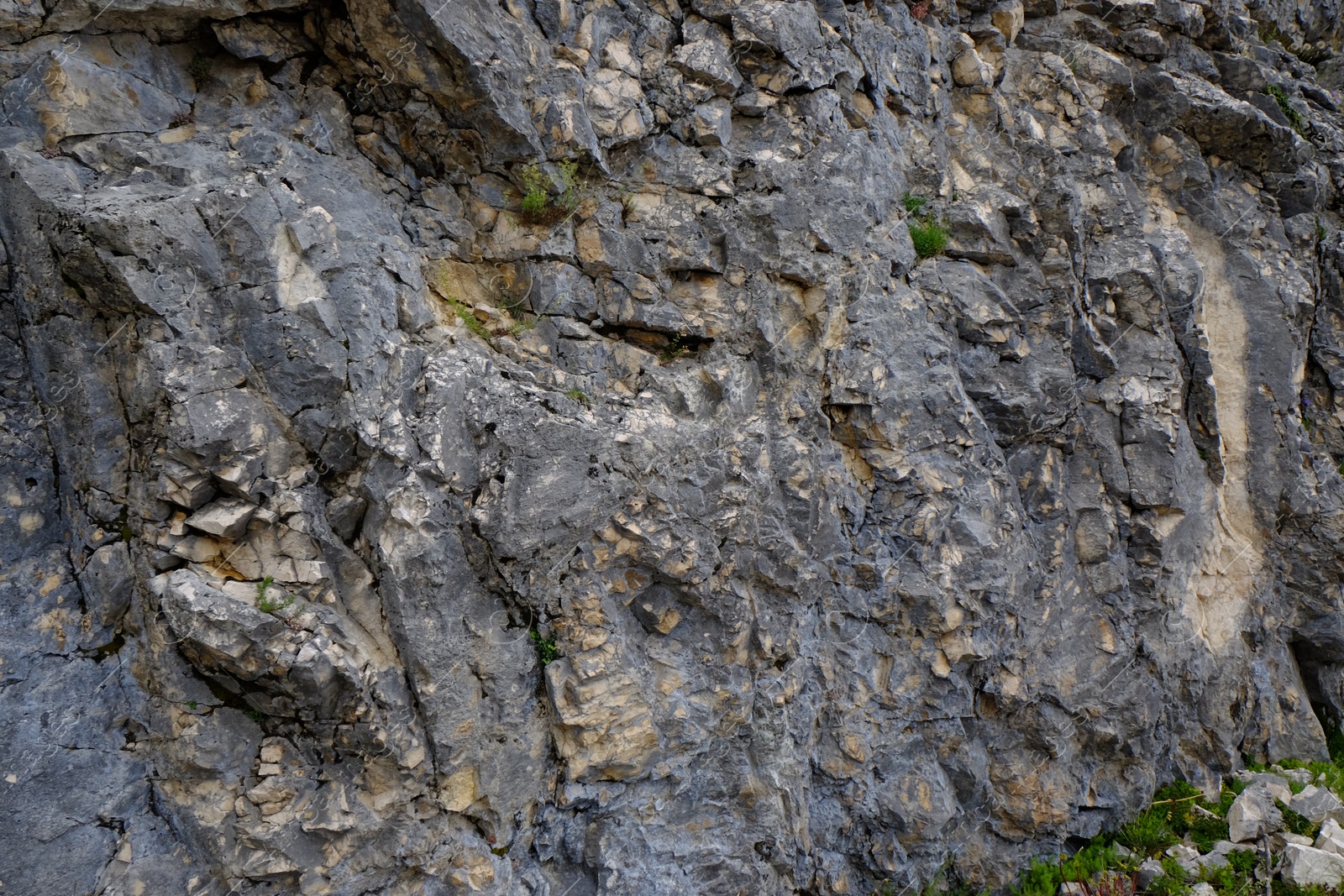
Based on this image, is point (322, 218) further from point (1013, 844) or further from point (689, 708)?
point (1013, 844)

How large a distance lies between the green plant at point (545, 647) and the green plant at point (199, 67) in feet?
13.8

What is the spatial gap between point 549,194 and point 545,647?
10.7ft

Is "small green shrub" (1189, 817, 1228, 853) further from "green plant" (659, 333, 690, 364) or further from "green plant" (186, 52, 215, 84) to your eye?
"green plant" (186, 52, 215, 84)

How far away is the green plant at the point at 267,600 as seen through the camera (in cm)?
427

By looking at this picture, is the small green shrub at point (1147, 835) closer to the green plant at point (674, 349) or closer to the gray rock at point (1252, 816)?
the gray rock at point (1252, 816)

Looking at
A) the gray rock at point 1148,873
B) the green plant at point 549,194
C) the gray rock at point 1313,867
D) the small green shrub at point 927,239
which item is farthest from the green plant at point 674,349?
the gray rock at point 1313,867

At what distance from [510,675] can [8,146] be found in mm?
4208

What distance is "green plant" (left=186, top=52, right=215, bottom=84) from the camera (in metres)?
4.79

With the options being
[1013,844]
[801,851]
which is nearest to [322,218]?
[801,851]

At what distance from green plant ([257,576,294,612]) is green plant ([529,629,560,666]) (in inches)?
58.9

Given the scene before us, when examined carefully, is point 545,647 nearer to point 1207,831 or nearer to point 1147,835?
point 1147,835

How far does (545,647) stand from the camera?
4.96 metres

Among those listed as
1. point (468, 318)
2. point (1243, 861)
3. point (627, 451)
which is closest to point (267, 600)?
point (468, 318)

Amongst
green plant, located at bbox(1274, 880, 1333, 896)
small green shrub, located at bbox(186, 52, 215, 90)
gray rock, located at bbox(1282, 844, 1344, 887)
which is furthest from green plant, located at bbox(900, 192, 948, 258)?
green plant, located at bbox(1274, 880, 1333, 896)
